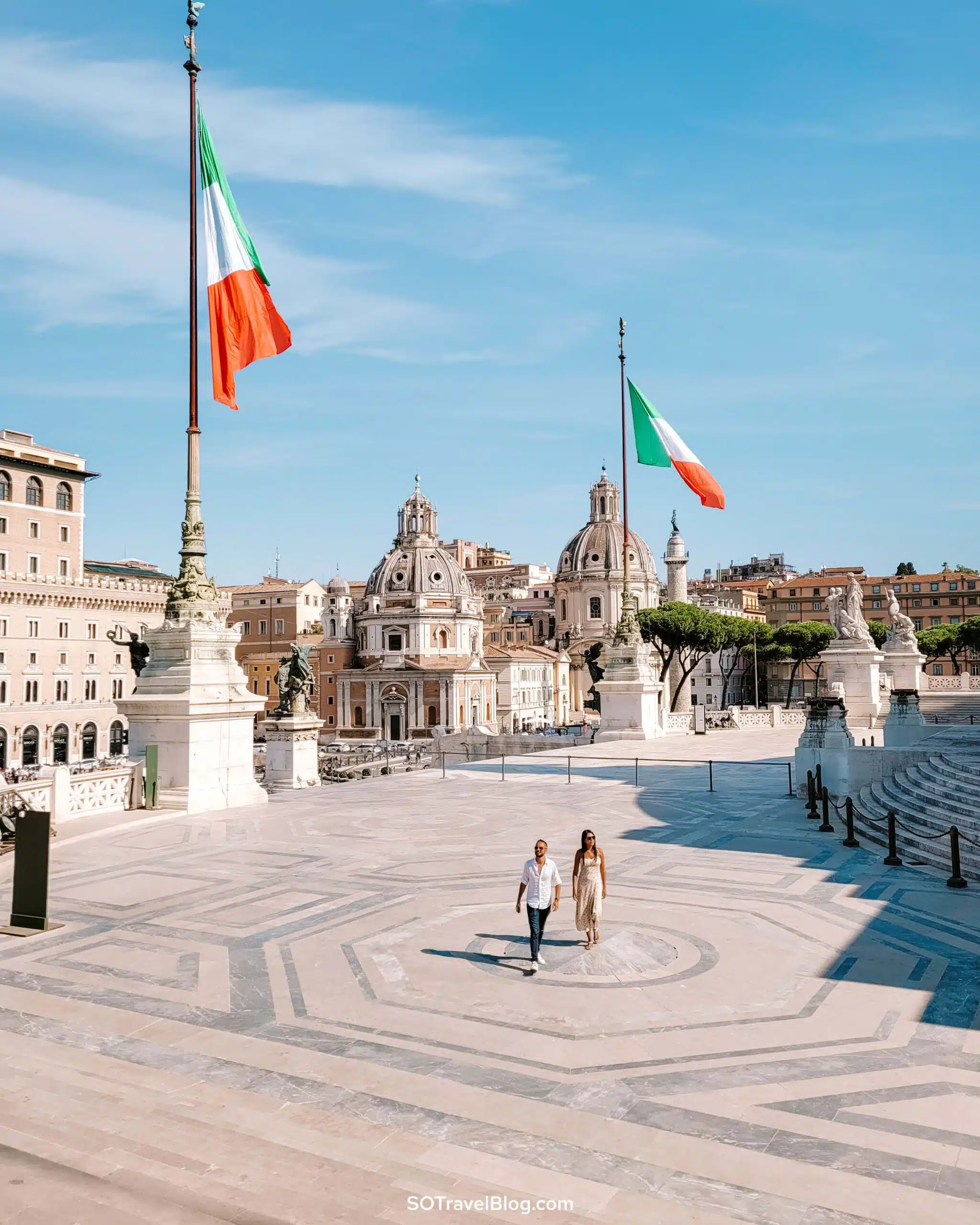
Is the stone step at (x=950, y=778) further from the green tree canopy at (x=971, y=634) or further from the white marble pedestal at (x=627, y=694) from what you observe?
the green tree canopy at (x=971, y=634)

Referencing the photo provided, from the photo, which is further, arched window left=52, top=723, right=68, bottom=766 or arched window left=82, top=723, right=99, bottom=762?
arched window left=82, top=723, right=99, bottom=762

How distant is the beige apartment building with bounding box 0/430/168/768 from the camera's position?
64.8 m

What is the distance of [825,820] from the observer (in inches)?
647

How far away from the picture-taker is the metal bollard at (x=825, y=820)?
16078 millimetres

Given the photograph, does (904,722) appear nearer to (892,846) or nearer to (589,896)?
(892,846)

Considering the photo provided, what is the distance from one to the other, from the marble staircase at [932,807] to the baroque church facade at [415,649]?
8857 cm

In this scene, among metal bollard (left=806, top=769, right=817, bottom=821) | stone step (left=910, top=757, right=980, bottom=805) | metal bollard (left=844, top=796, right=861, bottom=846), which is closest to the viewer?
metal bollard (left=844, top=796, right=861, bottom=846)

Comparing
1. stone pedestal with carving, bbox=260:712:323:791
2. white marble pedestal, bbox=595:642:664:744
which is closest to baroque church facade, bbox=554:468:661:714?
white marble pedestal, bbox=595:642:664:744

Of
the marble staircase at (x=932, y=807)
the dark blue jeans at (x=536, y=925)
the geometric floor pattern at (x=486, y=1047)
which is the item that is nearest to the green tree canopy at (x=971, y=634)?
the marble staircase at (x=932, y=807)

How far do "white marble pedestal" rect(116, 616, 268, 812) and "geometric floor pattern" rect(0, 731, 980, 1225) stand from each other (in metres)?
4.57

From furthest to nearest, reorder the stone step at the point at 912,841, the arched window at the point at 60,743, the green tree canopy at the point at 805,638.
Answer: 1. the green tree canopy at the point at 805,638
2. the arched window at the point at 60,743
3. the stone step at the point at 912,841

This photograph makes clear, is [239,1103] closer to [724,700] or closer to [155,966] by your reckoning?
[155,966]

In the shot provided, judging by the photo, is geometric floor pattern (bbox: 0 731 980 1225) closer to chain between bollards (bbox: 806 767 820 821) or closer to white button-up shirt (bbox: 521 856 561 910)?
white button-up shirt (bbox: 521 856 561 910)

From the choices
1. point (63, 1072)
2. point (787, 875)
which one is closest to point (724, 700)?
point (787, 875)
